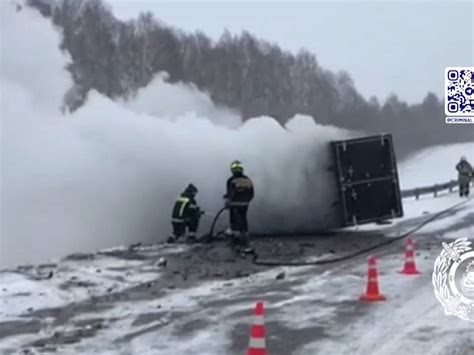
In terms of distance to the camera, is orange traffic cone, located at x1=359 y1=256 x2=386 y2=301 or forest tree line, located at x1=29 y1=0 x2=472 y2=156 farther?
forest tree line, located at x1=29 y1=0 x2=472 y2=156

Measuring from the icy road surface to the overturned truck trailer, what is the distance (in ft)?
4.84

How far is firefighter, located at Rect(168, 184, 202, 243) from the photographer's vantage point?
16609 millimetres

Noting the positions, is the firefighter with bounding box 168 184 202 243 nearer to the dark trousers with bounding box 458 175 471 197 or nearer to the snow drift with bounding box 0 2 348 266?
the snow drift with bounding box 0 2 348 266

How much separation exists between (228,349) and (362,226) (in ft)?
34.2

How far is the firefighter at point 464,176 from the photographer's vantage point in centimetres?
2622

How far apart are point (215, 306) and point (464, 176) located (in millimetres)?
16860

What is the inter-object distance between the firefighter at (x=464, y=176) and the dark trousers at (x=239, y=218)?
12.4 meters

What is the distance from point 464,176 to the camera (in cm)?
2620

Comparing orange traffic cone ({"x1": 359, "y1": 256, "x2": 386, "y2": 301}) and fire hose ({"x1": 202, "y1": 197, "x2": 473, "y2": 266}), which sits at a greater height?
fire hose ({"x1": 202, "y1": 197, "x2": 473, "y2": 266})

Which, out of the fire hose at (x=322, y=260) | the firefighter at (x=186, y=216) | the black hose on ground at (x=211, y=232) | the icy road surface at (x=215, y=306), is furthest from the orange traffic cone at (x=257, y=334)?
the firefighter at (x=186, y=216)

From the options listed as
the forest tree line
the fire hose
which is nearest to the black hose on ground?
the fire hose

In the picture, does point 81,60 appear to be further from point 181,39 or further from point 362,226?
point 362,226

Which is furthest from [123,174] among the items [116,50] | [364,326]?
[364,326]

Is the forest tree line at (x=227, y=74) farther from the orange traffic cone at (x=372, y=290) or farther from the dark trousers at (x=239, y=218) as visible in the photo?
the orange traffic cone at (x=372, y=290)
